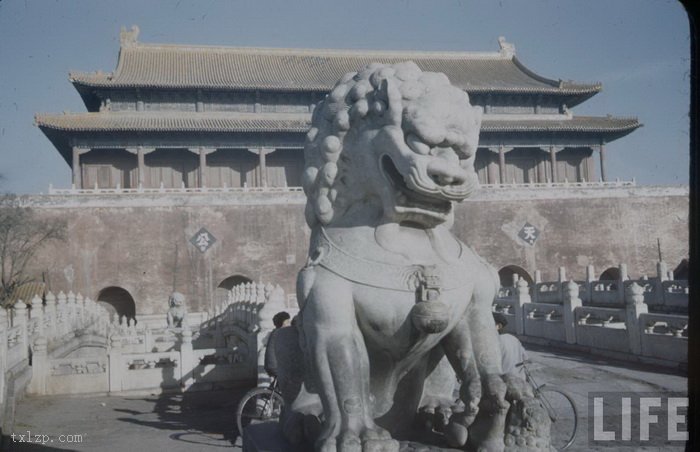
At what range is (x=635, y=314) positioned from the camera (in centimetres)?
931

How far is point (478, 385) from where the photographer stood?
2412mm

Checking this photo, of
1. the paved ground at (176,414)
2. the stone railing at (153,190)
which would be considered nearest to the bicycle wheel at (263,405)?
the paved ground at (176,414)

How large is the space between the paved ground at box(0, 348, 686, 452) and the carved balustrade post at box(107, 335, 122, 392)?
275 mm

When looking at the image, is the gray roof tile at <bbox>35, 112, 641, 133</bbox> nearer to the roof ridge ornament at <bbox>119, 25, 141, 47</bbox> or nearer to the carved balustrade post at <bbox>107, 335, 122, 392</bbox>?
the roof ridge ornament at <bbox>119, 25, 141, 47</bbox>

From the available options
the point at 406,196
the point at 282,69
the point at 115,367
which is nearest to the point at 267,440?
the point at 406,196

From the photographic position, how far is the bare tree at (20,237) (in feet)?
66.0

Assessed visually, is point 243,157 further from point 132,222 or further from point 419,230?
point 419,230

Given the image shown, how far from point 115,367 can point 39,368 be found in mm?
1051

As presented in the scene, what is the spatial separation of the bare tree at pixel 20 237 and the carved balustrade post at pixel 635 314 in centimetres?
1721

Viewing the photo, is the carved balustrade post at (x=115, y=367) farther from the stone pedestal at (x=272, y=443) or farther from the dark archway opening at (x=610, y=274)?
the dark archway opening at (x=610, y=274)

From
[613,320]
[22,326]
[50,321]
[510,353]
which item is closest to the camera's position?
[510,353]

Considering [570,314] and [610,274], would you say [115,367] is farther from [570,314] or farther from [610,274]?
[610,274]

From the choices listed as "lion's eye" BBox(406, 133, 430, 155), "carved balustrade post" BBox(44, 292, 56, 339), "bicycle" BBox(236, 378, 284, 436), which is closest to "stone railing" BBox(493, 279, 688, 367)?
"bicycle" BBox(236, 378, 284, 436)

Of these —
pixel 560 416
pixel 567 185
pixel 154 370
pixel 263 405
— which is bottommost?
pixel 154 370
